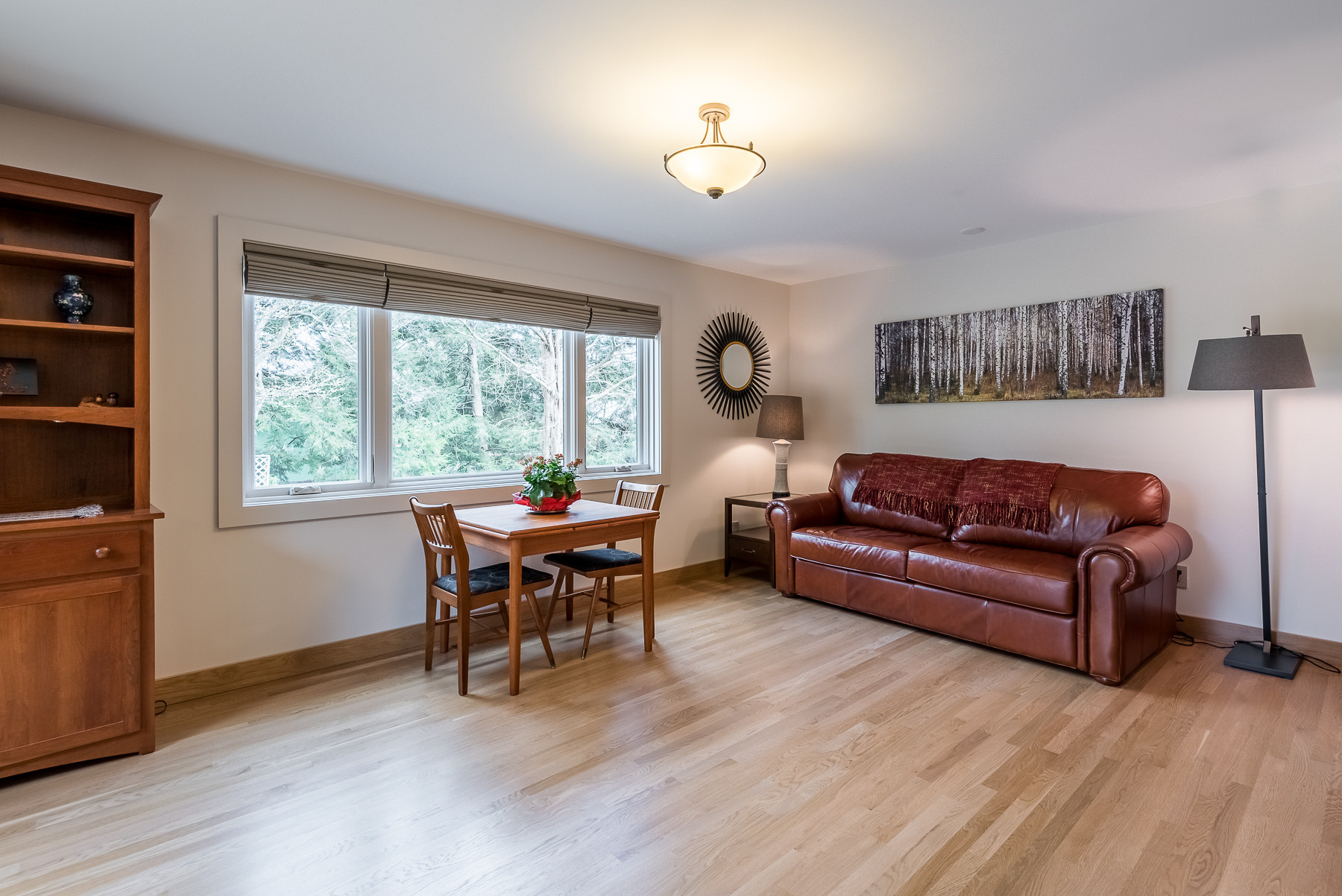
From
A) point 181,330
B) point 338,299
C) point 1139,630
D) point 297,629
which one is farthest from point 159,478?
point 1139,630

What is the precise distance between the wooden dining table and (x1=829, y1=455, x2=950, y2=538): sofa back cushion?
176 cm

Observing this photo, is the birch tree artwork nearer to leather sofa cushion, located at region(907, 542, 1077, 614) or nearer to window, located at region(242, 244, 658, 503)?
leather sofa cushion, located at region(907, 542, 1077, 614)

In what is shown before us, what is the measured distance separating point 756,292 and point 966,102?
3.02 meters

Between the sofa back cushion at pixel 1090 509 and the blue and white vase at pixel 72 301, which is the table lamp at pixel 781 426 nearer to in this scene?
the sofa back cushion at pixel 1090 509

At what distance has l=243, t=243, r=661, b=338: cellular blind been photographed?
3.09 m

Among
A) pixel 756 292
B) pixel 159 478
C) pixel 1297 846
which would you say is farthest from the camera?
pixel 756 292

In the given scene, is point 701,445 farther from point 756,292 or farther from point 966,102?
point 966,102

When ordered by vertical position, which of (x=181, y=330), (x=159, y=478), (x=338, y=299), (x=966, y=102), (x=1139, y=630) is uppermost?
(x=966, y=102)

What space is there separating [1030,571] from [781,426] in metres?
2.20

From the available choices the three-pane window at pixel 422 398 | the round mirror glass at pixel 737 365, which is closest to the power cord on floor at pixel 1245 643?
the round mirror glass at pixel 737 365

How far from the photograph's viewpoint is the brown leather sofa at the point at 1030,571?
304cm

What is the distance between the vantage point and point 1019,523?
3.78m

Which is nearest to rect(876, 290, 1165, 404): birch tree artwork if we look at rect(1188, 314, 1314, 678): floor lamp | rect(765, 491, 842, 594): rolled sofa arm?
rect(1188, 314, 1314, 678): floor lamp

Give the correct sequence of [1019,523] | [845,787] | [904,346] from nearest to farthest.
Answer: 1. [845,787]
2. [1019,523]
3. [904,346]
